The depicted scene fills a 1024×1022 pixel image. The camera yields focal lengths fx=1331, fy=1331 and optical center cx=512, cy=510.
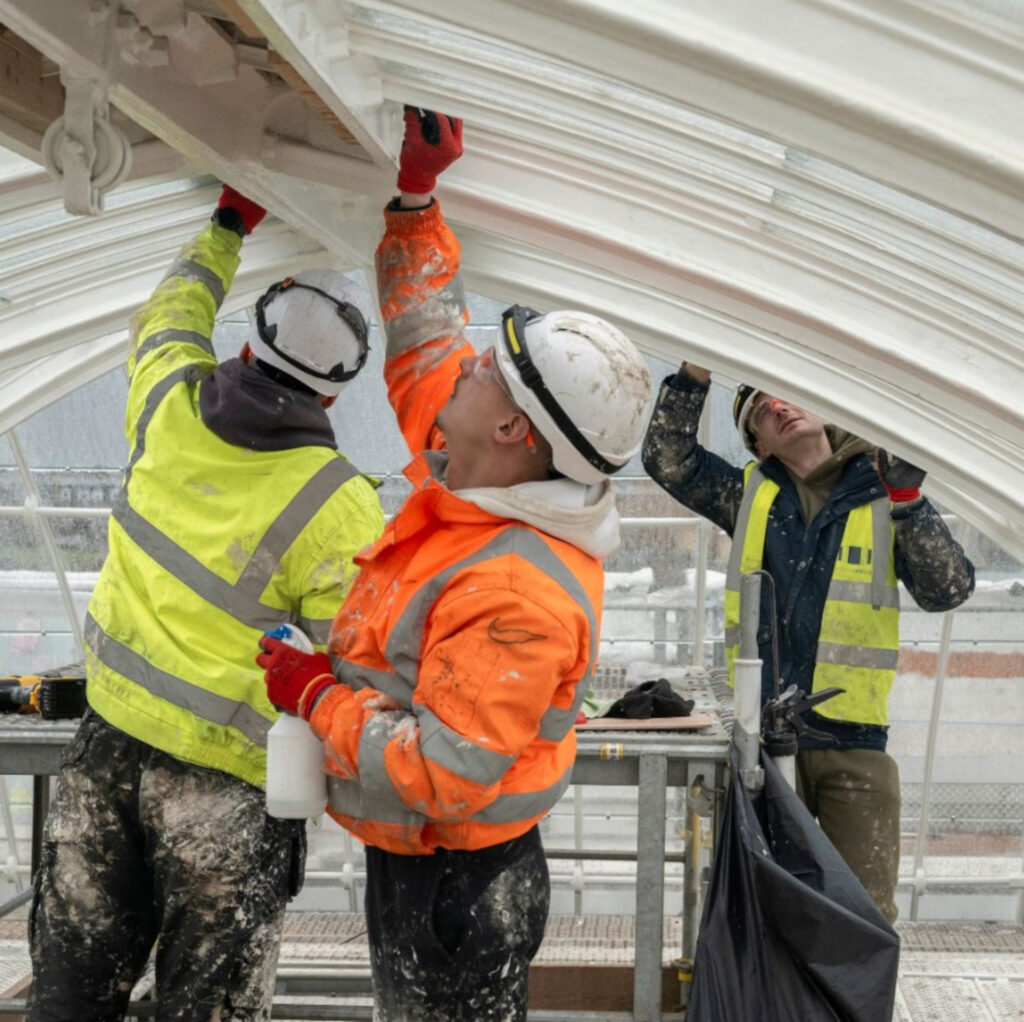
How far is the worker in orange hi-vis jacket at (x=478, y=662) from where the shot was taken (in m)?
2.68

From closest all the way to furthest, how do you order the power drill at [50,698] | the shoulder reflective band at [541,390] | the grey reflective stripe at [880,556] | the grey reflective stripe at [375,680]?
the shoulder reflective band at [541,390], the grey reflective stripe at [375,680], the power drill at [50,698], the grey reflective stripe at [880,556]

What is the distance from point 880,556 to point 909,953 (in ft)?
14.2

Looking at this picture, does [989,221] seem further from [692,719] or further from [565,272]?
[565,272]

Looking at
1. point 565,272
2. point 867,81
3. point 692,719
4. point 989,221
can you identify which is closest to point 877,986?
point 692,719

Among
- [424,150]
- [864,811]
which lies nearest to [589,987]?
[864,811]

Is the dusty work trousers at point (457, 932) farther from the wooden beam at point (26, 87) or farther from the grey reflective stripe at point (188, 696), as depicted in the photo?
the wooden beam at point (26, 87)

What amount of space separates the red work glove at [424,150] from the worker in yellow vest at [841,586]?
155cm

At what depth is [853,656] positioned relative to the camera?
4.70 metres

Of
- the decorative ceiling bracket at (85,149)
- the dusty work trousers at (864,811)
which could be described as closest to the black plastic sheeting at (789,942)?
the dusty work trousers at (864,811)

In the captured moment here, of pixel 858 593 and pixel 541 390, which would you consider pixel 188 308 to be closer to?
pixel 541 390

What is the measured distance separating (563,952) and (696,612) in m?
2.25

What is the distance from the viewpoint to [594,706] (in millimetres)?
4996

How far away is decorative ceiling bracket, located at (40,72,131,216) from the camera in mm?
2818

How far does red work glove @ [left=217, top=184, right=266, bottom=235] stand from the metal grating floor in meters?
3.83
